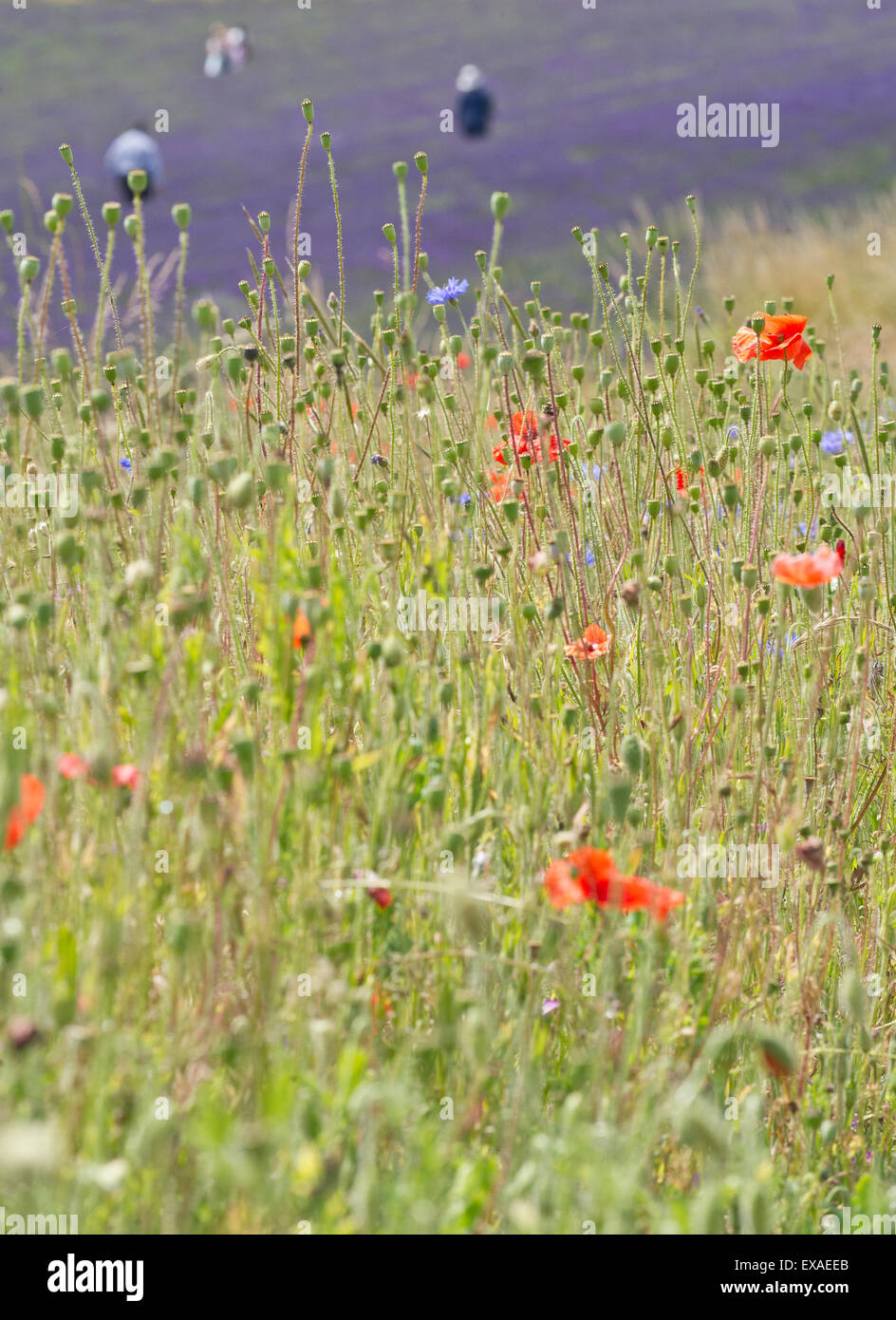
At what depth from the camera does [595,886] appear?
135 cm

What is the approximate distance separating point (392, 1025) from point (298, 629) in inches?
19.1

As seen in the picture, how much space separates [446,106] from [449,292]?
886 inches

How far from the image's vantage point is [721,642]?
7.63 feet

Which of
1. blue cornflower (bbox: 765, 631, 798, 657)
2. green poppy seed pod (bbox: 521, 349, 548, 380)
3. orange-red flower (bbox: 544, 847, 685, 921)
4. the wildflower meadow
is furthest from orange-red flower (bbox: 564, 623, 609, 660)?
orange-red flower (bbox: 544, 847, 685, 921)

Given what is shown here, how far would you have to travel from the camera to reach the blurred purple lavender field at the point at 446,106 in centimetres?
1833

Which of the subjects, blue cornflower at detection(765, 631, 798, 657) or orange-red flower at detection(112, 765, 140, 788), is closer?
orange-red flower at detection(112, 765, 140, 788)

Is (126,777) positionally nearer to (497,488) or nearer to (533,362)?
(533,362)

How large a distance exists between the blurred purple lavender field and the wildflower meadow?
33.9 ft

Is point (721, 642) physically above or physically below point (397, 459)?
below

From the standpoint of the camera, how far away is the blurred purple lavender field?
1833 centimetres

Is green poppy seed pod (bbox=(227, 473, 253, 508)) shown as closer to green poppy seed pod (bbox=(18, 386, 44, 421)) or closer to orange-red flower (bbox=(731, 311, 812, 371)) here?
green poppy seed pod (bbox=(18, 386, 44, 421))

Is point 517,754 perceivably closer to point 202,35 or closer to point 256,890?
point 256,890

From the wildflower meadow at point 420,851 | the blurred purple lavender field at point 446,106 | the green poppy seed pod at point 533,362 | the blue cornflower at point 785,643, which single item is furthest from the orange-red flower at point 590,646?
the blurred purple lavender field at point 446,106
